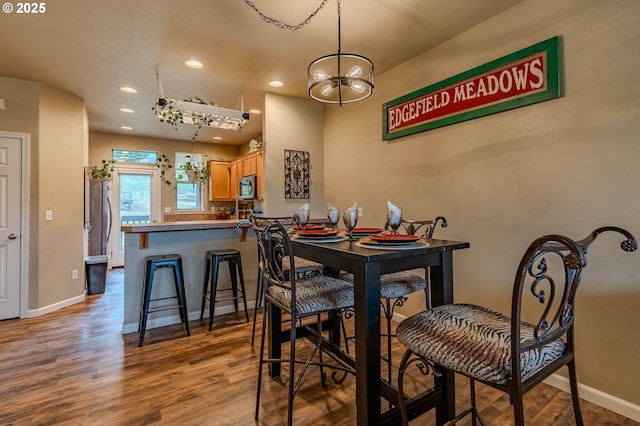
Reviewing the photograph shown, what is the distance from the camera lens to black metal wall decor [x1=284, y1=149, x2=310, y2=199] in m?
4.04

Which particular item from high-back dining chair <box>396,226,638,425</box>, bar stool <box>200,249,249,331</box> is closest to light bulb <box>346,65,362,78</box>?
high-back dining chair <box>396,226,638,425</box>

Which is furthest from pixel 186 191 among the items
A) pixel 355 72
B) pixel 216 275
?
pixel 355 72

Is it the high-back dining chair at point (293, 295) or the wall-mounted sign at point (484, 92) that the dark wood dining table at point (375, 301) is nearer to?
the high-back dining chair at point (293, 295)

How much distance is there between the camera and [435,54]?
9.46 ft

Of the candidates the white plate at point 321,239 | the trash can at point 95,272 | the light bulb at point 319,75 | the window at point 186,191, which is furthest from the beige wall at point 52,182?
the white plate at point 321,239

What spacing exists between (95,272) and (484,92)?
5262mm

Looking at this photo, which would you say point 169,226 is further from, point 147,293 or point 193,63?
point 193,63

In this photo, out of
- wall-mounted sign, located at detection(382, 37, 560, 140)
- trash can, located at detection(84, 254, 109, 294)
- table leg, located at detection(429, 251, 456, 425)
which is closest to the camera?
table leg, located at detection(429, 251, 456, 425)

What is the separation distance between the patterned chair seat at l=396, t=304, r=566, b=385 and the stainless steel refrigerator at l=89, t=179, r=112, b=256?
4.75 metres

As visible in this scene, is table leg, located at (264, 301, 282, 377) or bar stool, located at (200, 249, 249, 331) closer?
table leg, located at (264, 301, 282, 377)

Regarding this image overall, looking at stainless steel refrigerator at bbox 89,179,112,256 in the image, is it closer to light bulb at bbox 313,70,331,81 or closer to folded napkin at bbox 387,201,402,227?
light bulb at bbox 313,70,331,81

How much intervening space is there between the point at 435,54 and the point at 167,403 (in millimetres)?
3541

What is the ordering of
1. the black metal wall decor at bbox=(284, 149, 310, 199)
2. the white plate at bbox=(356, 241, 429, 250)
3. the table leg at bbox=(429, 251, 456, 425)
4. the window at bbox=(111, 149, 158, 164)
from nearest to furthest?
the white plate at bbox=(356, 241, 429, 250) < the table leg at bbox=(429, 251, 456, 425) < the black metal wall decor at bbox=(284, 149, 310, 199) < the window at bbox=(111, 149, 158, 164)

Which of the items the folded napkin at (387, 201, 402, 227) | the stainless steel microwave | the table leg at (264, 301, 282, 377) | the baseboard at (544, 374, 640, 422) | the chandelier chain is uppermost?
the chandelier chain
